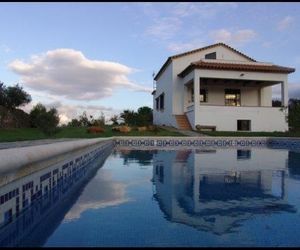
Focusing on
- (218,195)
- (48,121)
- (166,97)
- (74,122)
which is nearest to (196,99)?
(166,97)

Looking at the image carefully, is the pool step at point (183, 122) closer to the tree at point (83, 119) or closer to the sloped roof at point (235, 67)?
the sloped roof at point (235, 67)

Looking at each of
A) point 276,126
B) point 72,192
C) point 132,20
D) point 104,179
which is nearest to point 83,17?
point 132,20

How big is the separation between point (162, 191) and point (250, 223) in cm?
184

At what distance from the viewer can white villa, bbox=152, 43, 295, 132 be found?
2227 cm

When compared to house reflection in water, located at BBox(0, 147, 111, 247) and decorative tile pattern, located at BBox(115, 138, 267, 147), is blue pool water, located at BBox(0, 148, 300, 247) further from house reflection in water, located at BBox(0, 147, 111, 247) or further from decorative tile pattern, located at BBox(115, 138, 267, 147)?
decorative tile pattern, located at BBox(115, 138, 267, 147)

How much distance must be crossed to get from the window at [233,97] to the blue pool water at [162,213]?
21.1 metres

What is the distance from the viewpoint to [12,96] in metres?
25.6

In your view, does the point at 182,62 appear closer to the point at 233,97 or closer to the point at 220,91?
the point at 220,91

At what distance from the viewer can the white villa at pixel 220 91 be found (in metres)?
22.3

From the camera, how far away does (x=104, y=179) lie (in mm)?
6074

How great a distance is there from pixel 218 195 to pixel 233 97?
23143 millimetres

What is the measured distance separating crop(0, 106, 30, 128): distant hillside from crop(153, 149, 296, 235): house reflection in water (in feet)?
51.1

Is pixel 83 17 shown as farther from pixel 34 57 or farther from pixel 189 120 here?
pixel 189 120

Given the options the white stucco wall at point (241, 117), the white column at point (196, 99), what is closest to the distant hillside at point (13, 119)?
the white column at point (196, 99)
